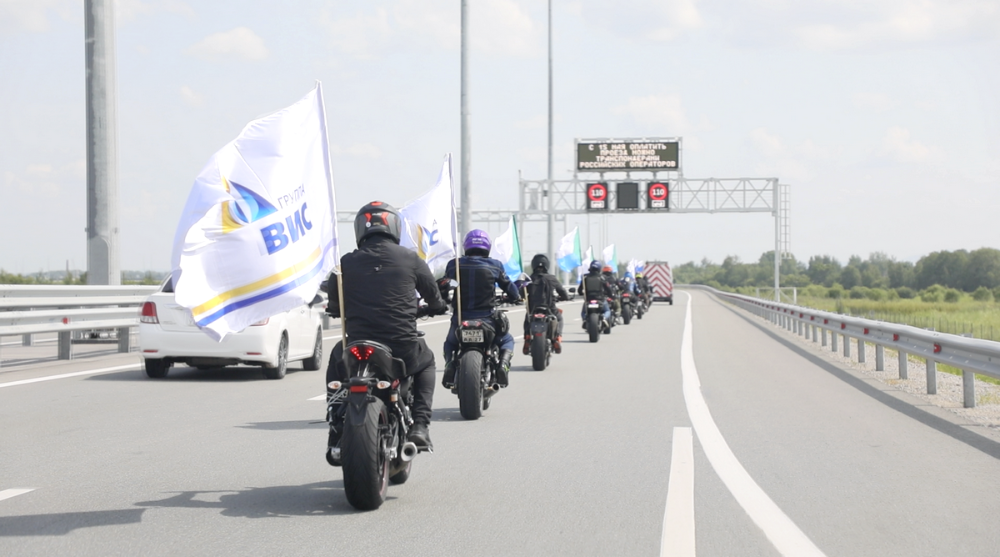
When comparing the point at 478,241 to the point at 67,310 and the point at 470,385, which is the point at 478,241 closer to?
the point at 470,385

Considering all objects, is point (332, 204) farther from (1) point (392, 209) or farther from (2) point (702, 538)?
(2) point (702, 538)

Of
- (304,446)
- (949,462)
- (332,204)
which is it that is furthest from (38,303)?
(949,462)

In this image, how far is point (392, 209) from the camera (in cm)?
716

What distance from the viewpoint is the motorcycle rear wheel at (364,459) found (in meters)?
6.28

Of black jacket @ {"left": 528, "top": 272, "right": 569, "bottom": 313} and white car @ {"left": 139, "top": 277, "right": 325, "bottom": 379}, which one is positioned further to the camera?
black jacket @ {"left": 528, "top": 272, "right": 569, "bottom": 313}

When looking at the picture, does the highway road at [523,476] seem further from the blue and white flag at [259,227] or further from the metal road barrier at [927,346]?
the blue and white flag at [259,227]

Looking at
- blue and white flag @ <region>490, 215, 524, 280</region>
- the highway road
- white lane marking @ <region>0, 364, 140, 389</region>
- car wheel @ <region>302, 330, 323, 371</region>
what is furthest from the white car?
blue and white flag @ <region>490, 215, 524, 280</region>

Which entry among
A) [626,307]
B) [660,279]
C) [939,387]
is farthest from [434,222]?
[660,279]

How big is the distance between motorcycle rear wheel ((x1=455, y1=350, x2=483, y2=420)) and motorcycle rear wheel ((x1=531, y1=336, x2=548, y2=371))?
6.14m

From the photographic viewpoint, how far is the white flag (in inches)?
537

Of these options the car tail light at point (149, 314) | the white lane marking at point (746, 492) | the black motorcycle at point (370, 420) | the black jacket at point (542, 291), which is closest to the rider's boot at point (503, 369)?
the white lane marking at point (746, 492)

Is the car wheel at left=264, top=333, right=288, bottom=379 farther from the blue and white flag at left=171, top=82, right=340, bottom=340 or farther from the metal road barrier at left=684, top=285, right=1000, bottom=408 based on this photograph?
the metal road barrier at left=684, top=285, right=1000, bottom=408

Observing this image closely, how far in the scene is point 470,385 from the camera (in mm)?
10867

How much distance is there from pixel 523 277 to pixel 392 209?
278 inches
